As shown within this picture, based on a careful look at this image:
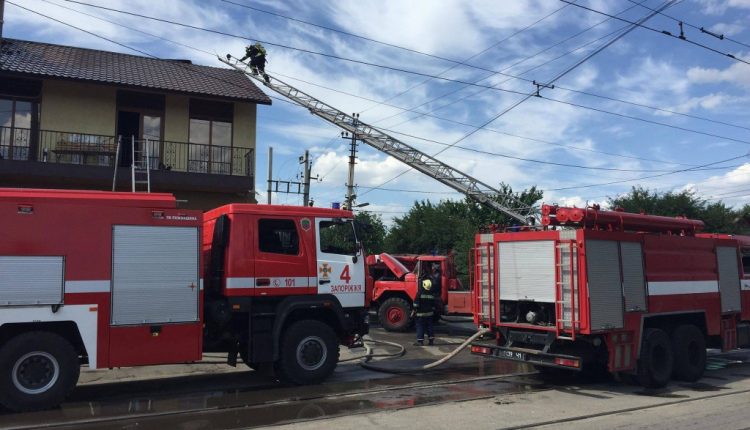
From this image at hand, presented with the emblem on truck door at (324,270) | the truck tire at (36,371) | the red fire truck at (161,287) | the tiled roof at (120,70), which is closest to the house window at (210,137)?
the tiled roof at (120,70)

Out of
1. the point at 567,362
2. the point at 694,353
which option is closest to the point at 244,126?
the point at 567,362

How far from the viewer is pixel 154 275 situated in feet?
27.4

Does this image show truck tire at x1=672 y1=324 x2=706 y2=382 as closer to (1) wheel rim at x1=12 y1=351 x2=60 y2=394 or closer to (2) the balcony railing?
(1) wheel rim at x1=12 y1=351 x2=60 y2=394

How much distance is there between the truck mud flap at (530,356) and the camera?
8641mm

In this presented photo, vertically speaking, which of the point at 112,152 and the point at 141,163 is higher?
the point at 112,152

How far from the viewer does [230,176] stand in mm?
18703

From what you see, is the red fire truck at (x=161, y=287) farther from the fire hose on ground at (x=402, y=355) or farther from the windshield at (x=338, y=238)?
the fire hose on ground at (x=402, y=355)

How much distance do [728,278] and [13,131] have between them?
19.4 meters

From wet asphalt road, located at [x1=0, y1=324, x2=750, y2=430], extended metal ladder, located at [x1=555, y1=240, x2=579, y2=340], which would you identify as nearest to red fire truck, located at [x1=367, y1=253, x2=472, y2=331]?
wet asphalt road, located at [x1=0, y1=324, x2=750, y2=430]

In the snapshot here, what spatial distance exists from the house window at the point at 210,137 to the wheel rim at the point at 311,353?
36.8 feet

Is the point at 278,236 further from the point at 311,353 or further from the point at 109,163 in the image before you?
the point at 109,163

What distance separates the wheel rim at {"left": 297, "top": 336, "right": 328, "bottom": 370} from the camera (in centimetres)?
938

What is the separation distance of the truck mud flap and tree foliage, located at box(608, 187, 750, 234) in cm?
2975

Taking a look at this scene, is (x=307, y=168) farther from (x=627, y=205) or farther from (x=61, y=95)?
(x=627, y=205)
